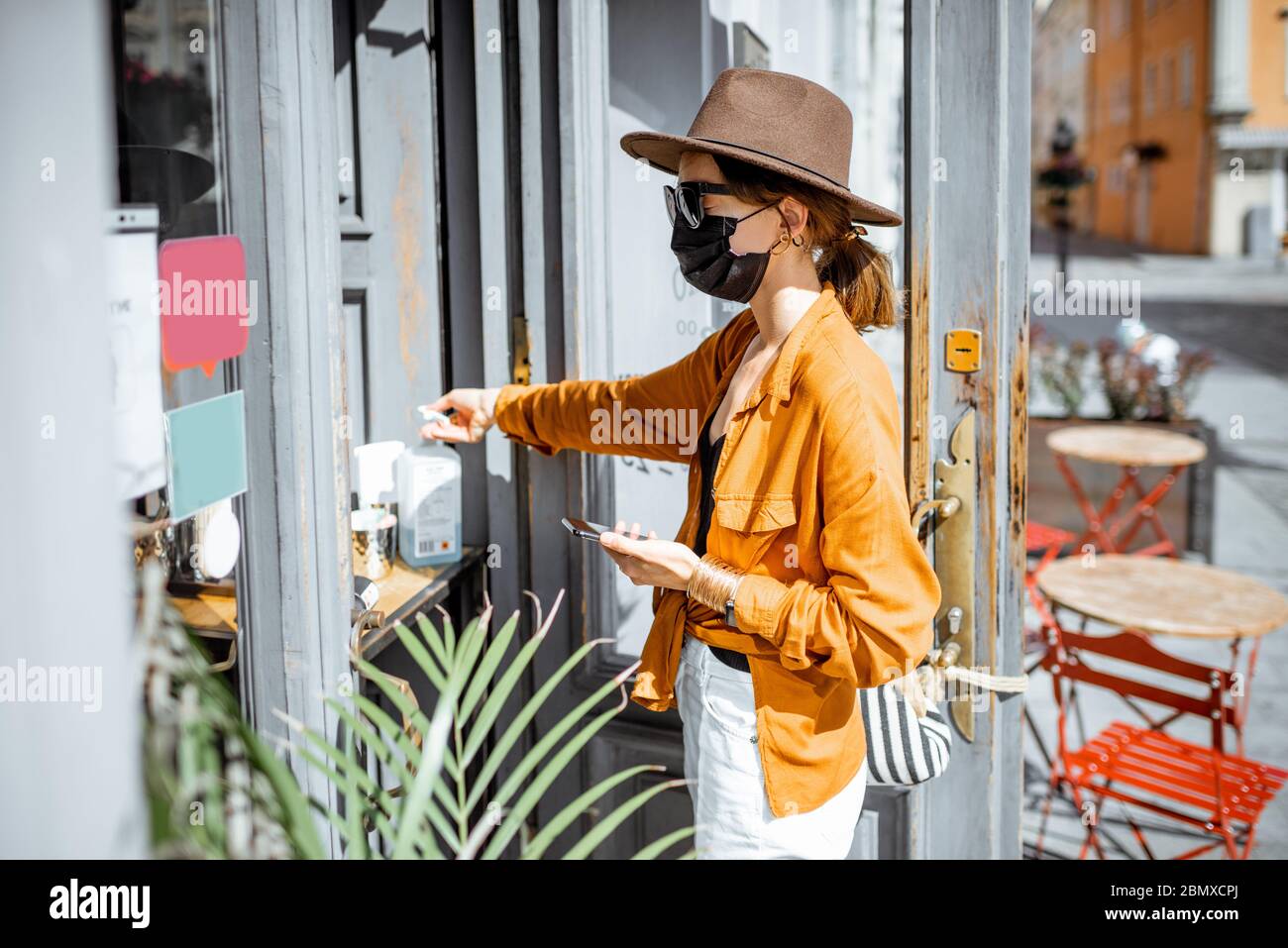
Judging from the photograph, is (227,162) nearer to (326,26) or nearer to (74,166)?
(326,26)

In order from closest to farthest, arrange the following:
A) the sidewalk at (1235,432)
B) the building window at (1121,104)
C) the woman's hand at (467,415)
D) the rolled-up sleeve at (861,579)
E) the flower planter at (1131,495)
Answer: the rolled-up sleeve at (861,579)
the woman's hand at (467,415)
the sidewalk at (1235,432)
the flower planter at (1131,495)
the building window at (1121,104)

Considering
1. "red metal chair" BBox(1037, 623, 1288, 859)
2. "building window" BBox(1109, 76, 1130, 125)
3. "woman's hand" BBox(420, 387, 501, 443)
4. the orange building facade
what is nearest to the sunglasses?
"woman's hand" BBox(420, 387, 501, 443)

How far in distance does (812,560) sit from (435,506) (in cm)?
111

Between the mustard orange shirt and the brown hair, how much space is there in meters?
0.09

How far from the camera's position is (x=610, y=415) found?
2.29 meters

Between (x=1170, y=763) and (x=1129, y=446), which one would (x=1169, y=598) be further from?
(x=1129, y=446)

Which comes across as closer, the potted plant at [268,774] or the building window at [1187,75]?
the potted plant at [268,774]

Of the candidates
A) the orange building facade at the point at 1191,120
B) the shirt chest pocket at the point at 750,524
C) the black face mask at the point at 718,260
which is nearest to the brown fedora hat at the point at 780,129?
the black face mask at the point at 718,260

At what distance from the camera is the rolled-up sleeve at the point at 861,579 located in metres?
1.59

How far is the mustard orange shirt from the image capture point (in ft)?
5.25

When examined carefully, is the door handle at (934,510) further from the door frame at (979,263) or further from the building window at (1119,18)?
the building window at (1119,18)

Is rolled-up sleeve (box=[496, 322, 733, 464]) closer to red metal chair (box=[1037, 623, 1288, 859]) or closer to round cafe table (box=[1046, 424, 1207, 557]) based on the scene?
red metal chair (box=[1037, 623, 1288, 859])

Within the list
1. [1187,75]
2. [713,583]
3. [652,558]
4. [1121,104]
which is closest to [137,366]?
[652,558]

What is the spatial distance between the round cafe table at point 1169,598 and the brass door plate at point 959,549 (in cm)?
122
